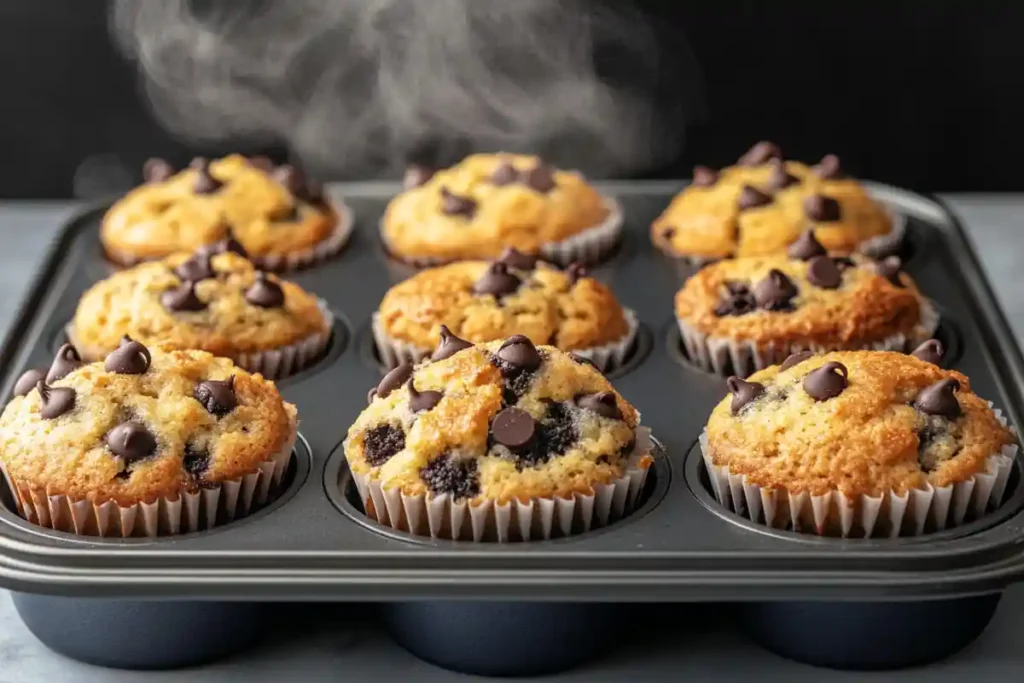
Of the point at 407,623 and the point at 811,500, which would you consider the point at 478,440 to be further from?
the point at 811,500

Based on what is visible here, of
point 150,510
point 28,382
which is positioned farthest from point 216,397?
point 28,382

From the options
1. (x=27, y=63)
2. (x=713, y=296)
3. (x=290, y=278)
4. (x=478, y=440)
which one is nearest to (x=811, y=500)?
(x=478, y=440)

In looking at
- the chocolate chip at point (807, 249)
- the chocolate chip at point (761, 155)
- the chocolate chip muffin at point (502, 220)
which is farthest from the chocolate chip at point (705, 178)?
the chocolate chip at point (807, 249)

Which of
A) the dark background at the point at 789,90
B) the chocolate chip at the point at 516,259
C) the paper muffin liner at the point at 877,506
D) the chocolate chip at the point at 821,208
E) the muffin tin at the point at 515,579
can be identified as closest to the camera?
the muffin tin at the point at 515,579

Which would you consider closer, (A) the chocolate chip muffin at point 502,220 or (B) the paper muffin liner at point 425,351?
(B) the paper muffin liner at point 425,351

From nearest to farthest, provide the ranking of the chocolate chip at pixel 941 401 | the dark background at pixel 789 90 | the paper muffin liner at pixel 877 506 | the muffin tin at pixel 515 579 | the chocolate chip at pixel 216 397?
1. the muffin tin at pixel 515 579
2. the paper muffin liner at pixel 877 506
3. the chocolate chip at pixel 941 401
4. the chocolate chip at pixel 216 397
5. the dark background at pixel 789 90

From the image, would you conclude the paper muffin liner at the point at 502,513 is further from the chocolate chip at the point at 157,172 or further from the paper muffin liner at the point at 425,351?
the chocolate chip at the point at 157,172

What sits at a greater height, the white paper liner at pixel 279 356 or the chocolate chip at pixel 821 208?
the chocolate chip at pixel 821 208

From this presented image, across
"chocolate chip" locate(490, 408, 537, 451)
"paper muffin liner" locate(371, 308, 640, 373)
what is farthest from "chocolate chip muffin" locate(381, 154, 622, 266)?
"chocolate chip" locate(490, 408, 537, 451)
